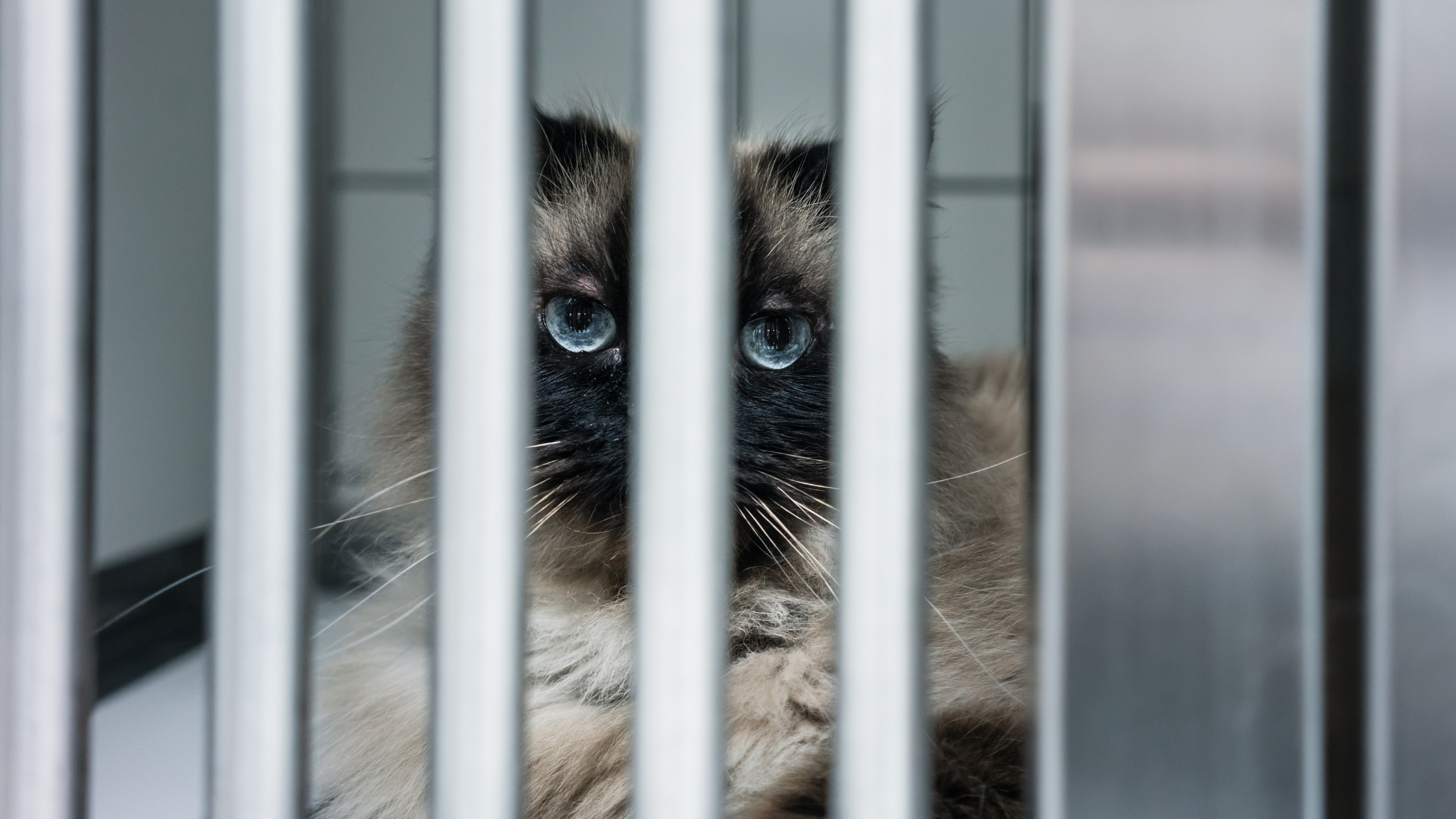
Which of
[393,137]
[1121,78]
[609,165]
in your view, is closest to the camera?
[1121,78]

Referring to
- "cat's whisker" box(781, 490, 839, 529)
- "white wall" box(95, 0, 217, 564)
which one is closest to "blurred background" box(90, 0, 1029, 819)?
"white wall" box(95, 0, 217, 564)

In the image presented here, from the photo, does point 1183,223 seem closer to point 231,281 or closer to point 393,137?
point 231,281

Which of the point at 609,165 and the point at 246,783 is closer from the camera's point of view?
the point at 246,783

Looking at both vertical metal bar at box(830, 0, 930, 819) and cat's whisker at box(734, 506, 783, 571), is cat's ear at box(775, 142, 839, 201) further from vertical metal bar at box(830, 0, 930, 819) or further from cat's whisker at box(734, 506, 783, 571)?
vertical metal bar at box(830, 0, 930, 819)

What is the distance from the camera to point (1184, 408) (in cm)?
25

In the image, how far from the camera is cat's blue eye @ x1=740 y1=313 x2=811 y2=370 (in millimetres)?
985

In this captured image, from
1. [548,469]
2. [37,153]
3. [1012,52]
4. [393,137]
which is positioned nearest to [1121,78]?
[37,153]

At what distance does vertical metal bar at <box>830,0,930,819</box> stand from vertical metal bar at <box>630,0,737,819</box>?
0.14ft

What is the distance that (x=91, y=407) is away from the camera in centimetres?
28

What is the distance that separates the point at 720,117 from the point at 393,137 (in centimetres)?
198

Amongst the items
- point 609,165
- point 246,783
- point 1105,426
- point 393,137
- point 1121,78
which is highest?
point 393,137

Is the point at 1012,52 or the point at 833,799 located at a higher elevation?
the point at 1012,52

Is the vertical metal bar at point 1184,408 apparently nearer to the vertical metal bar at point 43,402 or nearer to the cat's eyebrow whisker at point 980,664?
the vertical metal bar at point 43,402

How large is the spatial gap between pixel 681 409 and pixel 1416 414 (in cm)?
22
